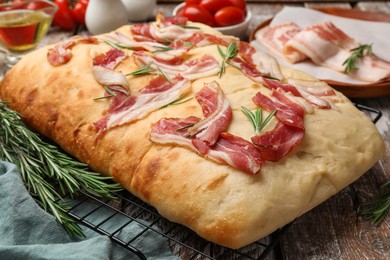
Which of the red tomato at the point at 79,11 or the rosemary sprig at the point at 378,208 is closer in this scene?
the rosemary sprig at the point at 378,208

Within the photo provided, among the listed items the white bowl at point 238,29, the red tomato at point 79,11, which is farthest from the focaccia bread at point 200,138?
the red tomato at point 79,11

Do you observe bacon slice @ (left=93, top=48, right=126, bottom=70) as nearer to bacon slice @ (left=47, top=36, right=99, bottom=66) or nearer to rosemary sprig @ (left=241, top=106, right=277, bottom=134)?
bacon slice @ (left=47, top=36, right=99, bottom=66)


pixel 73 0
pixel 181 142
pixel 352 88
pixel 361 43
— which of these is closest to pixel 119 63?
pixel 181 142

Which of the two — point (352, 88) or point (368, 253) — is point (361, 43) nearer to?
point (352, 88)

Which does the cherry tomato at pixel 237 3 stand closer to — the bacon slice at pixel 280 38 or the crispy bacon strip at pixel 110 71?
the bacon slice at pixel 280 38

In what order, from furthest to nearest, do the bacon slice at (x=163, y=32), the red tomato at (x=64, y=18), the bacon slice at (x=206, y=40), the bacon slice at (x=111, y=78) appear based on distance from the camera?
the red tomato at (x=64, y=18) < the bacon slice at (x=163, y=32) < the bacon slice at (x=206, y=40) < the bacon slice at (x=111, y=78)

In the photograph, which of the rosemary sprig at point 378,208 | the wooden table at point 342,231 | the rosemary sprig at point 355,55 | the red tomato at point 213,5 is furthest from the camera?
the red tomato at point 213,5

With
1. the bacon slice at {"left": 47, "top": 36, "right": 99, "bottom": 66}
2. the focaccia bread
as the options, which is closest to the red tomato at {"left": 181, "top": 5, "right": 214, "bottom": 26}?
the focaccia bread

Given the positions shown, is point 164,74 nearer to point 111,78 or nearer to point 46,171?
point 111,78
